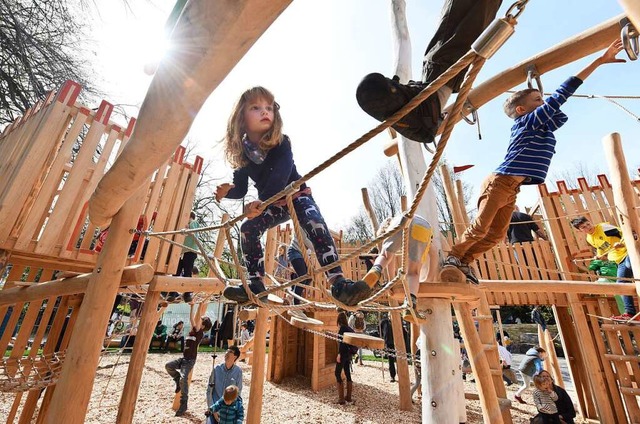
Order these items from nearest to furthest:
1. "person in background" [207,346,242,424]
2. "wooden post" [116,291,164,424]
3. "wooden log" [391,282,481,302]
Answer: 1. "wooden log" [391,282,481,302]
2. "wooden post" [116,291,164,424]
3. "person in background" [207,346,242,424]

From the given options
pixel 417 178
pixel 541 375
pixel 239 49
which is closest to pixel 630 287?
pixel 541 375

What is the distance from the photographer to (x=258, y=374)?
3969 millimetres

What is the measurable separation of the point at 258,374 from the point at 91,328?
2.64 meters

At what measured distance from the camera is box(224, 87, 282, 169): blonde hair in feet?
7.76

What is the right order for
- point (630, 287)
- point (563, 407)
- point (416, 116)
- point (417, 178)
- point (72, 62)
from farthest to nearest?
point (72, 62), point (563, 407), point (630, 287), point (417, 178), point (416, 116)

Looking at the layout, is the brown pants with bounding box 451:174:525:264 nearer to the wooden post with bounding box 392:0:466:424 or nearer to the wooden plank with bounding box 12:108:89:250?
the wooden post with bounding box 392:0:466:424

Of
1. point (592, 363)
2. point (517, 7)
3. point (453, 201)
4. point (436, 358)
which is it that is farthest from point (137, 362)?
point (592, 363)


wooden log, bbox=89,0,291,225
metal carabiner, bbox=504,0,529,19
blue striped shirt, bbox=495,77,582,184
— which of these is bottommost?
wooden log, bbox=89,0,291,225

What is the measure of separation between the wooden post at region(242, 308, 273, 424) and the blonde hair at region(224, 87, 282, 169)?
2.32 metres

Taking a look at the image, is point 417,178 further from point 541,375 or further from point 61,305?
point 61,305

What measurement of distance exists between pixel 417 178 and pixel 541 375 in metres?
3.89

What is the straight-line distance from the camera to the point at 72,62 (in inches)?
222

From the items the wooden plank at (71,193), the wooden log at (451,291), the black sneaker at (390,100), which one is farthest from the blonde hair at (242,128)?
the wooden plank at (71,193)

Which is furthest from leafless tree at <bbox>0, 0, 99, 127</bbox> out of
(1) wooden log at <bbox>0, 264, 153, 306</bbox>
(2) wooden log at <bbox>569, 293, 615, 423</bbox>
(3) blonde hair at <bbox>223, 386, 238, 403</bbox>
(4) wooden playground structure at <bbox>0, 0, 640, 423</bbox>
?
(2) wooden log at <bbox>569, 293, 615, 423</bbox>
